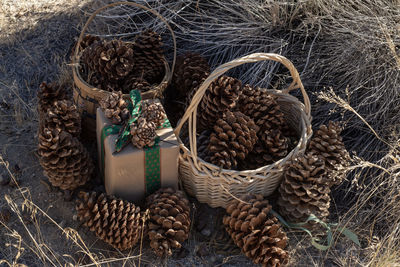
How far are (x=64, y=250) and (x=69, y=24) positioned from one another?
5.07ft

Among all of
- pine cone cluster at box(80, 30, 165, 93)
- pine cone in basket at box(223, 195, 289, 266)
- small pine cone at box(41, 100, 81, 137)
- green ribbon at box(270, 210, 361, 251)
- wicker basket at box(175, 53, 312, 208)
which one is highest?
pine cone cluster at box(80, 30, 165, 93)

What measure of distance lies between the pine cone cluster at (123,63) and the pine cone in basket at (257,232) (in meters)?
0.72

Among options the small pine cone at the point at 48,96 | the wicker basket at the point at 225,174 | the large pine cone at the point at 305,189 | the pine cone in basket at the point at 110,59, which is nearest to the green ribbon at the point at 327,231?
the large pine cone at the point at 305,189

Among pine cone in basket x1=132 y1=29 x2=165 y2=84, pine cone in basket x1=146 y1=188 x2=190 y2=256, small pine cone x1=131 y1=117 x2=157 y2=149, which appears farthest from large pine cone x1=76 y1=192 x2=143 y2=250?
pine cone in basket x1=132 y1=29 x2=165 y2=84

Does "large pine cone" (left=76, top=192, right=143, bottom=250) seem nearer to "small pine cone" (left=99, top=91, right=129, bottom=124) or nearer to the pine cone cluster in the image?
"small pine cone" (left=99, top=91, right=129, bottom=124)

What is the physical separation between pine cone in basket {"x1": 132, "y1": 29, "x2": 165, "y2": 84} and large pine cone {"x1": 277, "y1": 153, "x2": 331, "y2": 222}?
2.69ft

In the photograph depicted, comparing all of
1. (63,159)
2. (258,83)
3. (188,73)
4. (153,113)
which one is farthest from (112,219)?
(258,83)

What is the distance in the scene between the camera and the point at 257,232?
5.40 feet

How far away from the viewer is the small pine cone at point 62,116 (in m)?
1.85

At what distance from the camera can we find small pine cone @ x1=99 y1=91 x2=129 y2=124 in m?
1.76

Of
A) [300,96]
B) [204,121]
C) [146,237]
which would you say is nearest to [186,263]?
[146,237]

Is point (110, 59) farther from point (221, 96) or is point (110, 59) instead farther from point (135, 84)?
point (221, 96)

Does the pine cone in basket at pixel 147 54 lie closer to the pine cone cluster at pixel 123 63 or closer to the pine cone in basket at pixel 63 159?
the pine cone cluster at pixel 123 63

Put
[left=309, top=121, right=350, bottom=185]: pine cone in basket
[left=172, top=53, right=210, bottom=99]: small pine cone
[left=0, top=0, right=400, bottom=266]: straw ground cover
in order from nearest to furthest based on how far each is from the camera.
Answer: [left=0, top=0, right=400, bottom=266]: straw ground cover, [left=309, top=121, right=350, bottom=185]: pine cone in basket, [left=172, top=53, right=210, bottom=99]: small pine cone
